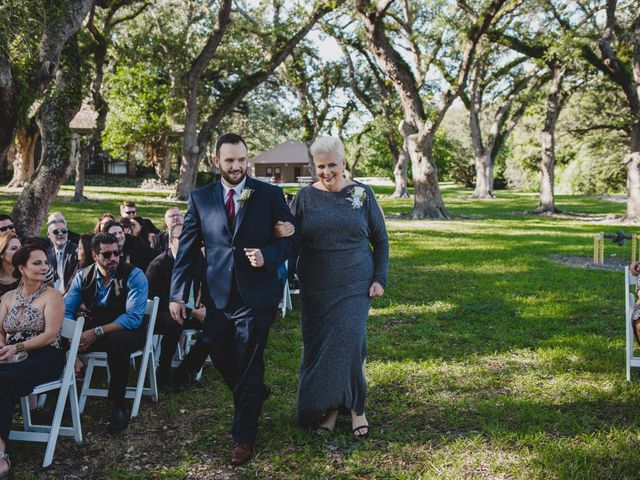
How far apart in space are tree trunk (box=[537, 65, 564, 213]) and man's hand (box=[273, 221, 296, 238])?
22.4 metres

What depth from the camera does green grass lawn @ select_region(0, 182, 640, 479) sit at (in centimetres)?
416

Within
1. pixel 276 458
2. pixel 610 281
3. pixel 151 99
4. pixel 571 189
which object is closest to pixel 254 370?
pixel 276 458

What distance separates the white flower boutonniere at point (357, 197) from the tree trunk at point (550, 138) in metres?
21.8

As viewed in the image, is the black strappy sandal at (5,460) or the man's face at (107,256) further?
the man's face at (107,256)

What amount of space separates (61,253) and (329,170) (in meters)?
4.26

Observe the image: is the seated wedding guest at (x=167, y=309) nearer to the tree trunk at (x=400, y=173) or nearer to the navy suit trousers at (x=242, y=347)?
the navy suit trousers at (x=242, y=347)

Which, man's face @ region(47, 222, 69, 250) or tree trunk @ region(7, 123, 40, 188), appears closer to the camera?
man's face @ region(47, 222, 69, 250)

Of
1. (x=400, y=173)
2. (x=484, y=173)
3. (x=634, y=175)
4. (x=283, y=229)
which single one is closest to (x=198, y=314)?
(x=283, y=229)

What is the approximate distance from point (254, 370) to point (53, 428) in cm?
145

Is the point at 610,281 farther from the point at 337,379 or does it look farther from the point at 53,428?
the point at 53,428

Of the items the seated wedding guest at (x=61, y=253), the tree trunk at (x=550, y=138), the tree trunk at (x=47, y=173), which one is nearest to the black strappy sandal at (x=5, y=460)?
the seated wedding guest at (x=61, y=253)

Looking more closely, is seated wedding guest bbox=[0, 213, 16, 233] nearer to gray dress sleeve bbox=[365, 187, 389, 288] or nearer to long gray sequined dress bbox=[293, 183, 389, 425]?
long gray sequined dress bbox=[293, 183, 389, 425]

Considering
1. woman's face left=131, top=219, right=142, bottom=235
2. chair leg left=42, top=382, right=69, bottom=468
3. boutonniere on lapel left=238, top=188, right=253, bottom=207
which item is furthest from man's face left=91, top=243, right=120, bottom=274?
woman's face left=131, top=219, right=142, bottom=235

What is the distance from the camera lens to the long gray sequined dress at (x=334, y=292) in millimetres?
4492
